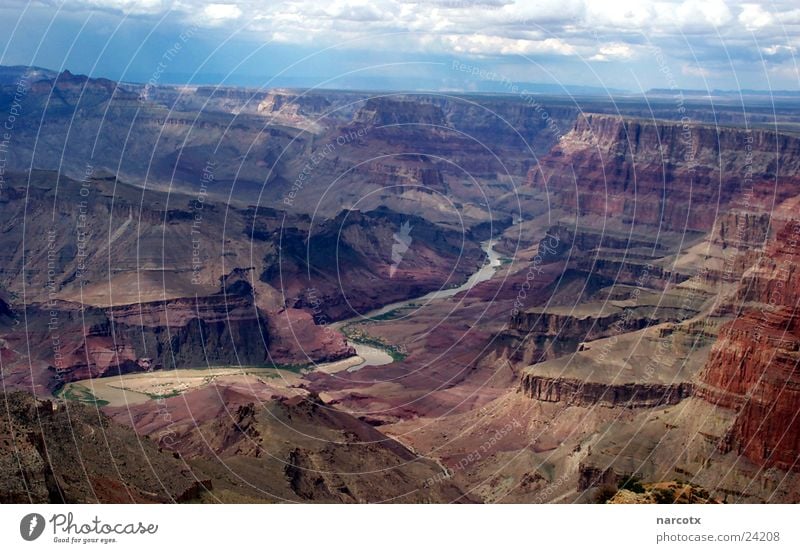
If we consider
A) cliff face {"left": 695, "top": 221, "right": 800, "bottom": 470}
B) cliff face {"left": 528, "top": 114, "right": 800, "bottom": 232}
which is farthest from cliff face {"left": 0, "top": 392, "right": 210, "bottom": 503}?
cliff face {"left": 528, "top": 114, "right": 800, "bottom": 232}

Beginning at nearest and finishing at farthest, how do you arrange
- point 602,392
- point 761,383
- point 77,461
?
1. point 77,461
2. point 761,383
3. point 602,392

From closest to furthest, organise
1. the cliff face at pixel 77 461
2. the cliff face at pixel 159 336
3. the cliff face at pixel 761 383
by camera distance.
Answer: the cliff face at pixel 77 461, the cliff face at pixel 761 383, the cliff face at pixel 159 336

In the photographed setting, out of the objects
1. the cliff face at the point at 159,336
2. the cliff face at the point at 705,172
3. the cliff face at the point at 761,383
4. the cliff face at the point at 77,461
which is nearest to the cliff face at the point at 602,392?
the cliff face at the point at 761,383

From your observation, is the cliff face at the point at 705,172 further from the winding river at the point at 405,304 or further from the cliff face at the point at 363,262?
the cliff face at the point at 363,262

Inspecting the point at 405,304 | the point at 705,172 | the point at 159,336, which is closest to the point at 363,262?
the point at 405,304

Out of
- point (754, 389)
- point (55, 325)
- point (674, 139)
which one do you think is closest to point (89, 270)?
point (55, 325)

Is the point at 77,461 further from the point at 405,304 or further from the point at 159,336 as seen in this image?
the point at 405,304

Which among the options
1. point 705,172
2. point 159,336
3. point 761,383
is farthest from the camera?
point 705,172
